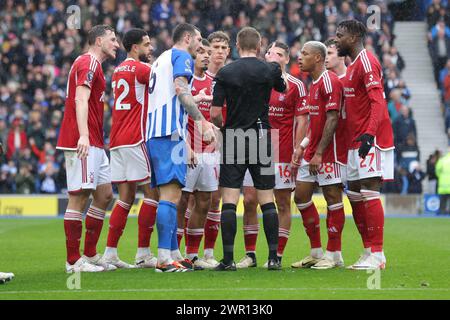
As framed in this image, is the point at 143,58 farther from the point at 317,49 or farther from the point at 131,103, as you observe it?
the point at 317,49

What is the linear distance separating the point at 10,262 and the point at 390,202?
46.6 feet

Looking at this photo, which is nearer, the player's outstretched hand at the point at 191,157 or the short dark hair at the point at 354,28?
the player's outstretched hand at the point at 191,157

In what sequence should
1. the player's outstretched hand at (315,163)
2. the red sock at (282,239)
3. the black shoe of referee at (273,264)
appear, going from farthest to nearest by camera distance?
the red sock at (282,239) → the player's outstretched hand at (315,163) → the black shoe of referee at (273,264)

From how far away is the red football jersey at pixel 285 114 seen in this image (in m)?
11.1

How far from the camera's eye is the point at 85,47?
26.9 meters

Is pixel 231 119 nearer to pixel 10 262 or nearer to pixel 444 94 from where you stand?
pixel 10 262

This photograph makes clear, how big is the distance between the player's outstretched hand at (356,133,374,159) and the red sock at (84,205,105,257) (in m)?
2.99

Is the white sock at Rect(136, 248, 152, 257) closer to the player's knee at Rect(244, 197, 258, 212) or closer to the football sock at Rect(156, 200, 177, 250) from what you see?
the football sock at Rect(156, 200, 177, 250)

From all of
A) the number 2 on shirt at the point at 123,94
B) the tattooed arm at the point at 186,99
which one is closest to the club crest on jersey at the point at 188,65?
the tattooed arm at the point at 186,99

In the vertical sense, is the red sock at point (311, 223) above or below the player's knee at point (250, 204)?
below

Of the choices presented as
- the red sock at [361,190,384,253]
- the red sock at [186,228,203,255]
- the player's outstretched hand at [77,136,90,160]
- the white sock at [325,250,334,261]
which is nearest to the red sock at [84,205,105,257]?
the red sock at [186,228,203,255]

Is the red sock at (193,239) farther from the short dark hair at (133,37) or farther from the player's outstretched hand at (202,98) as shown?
the short dark hair at (133,37)

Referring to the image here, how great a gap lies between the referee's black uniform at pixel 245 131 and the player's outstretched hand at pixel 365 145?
986 millimetres

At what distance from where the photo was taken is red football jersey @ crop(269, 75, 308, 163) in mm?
11125
